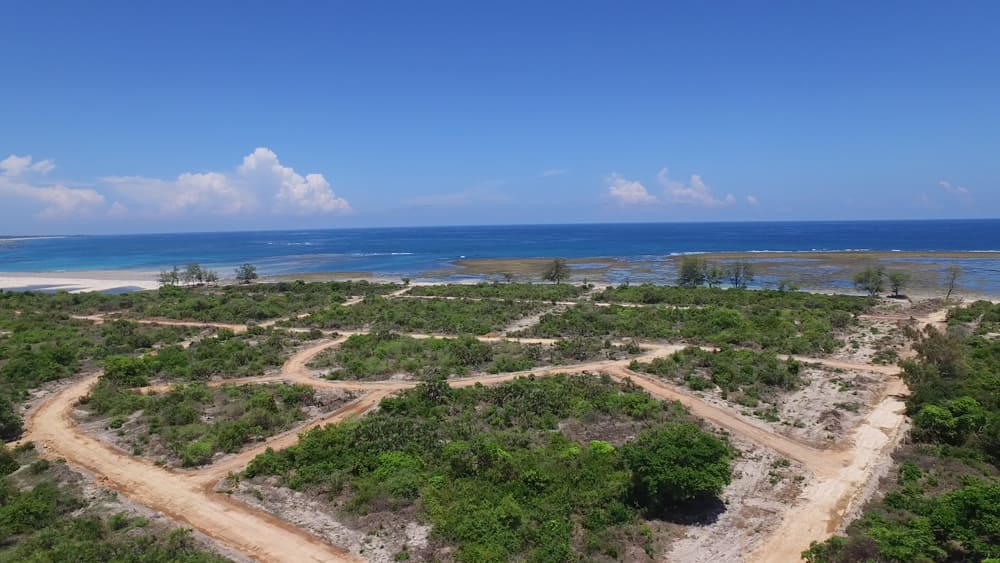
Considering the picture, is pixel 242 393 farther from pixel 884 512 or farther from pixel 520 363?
pixel 884 512

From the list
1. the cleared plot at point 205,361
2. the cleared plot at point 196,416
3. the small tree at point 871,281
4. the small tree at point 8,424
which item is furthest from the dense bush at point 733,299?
the small tree at point 8,424

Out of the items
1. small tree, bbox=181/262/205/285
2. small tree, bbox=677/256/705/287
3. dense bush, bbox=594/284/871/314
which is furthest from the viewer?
small tree, bbox=181/262/205/285

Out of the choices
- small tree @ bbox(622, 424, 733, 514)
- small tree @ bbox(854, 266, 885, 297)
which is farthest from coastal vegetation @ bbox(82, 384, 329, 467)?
small tree @ bbox(854, 266, 885, 297)

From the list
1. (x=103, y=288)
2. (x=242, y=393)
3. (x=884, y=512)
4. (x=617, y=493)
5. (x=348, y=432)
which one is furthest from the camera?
(x=103, y=288)

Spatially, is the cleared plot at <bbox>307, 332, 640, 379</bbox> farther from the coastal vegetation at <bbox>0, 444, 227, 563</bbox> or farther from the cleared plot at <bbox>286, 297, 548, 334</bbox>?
the coastal vegetation at <bbox>0, 444, 227, 563</bbox>

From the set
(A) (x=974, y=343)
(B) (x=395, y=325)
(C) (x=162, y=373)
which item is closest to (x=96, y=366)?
(C) (x=162, y=373)

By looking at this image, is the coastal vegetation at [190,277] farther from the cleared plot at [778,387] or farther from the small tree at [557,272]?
the cleared plot at [778,387]

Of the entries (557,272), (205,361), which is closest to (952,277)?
(557,272)
